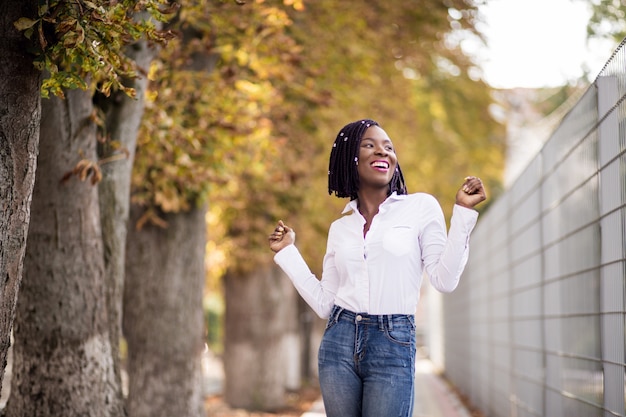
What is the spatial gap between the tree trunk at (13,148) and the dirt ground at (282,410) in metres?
12.8

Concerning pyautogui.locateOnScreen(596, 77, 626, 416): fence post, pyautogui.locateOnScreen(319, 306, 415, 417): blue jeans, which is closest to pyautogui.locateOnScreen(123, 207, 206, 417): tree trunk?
pyautogui.locateOnScreen(596, 77, 626, 416): fence post

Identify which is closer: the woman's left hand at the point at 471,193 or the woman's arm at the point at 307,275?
the woman's left hand at the point at 471,193

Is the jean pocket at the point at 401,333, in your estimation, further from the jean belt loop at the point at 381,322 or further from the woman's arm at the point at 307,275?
the woman's arm at the point at 307,275

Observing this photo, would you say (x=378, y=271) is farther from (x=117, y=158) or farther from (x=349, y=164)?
(x=117, y=158)

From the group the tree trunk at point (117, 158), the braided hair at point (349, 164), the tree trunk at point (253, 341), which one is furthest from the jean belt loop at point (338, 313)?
the tree trunk at point (253, 341)

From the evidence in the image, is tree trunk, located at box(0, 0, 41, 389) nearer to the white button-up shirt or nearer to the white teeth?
the white button-up shirt

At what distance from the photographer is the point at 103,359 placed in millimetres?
7656

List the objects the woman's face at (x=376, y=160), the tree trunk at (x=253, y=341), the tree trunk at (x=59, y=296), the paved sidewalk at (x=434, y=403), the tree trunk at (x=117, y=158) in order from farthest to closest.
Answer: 1. the tree trunk at (x=253, y=341)
2. the paved sidewalk at (x=434, y=403)
3. the tree trunk at (x=117, y=158)
4. the tree trunk at (x=59, y=296)
5. the woman's face at (x=376, y=160)

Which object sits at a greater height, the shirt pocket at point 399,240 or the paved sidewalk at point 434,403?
the shirt pocket at point 399,240

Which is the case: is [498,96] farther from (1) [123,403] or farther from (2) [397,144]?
(1) [123,403]

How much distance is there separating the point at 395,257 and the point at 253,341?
48.9ft

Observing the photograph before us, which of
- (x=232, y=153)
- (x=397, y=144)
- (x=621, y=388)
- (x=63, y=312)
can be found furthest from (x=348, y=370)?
(x=397, y=144)

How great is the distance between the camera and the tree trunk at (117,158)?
27.8 feet

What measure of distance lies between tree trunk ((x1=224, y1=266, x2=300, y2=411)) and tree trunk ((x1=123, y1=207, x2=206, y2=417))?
293 inches
